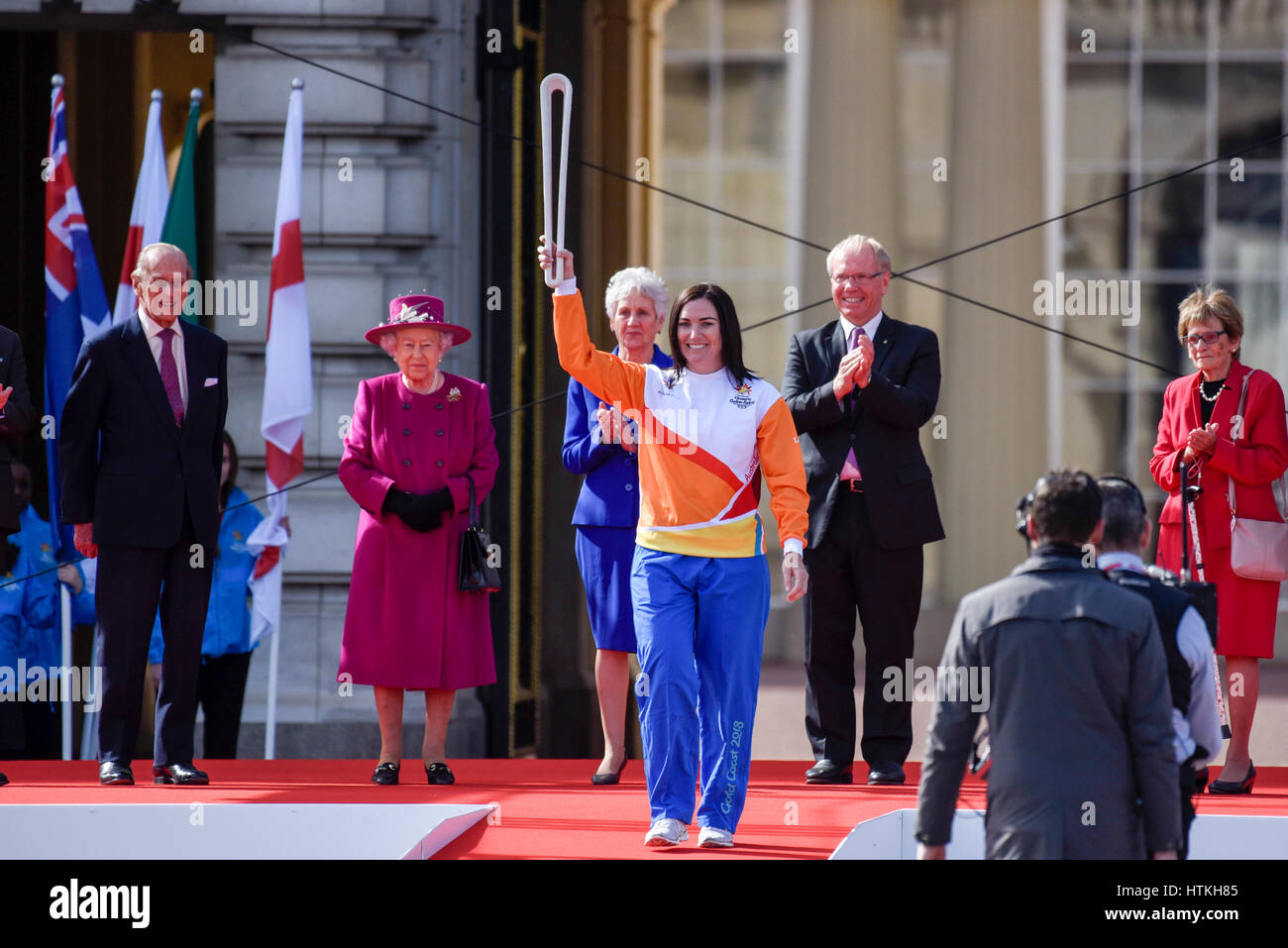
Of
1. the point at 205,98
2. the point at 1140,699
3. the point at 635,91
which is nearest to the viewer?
the point at 1140,699

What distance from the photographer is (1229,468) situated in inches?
248

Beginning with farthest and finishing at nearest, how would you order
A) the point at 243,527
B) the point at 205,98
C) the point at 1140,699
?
1. the point at 205,98
2. the point at 243,527
3. the point at 1140,699

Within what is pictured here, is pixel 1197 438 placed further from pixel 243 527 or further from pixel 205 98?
pixel 205 98

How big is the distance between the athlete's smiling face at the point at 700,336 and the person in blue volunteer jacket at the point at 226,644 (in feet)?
9.34

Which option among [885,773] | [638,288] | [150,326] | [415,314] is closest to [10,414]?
[150,326]

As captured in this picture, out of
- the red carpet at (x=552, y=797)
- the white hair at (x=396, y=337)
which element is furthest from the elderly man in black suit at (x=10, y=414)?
the white hair at (x=396, y=337)

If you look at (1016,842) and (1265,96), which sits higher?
(1265,96)

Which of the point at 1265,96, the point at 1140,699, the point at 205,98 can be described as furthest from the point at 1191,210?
the point at 1140,699

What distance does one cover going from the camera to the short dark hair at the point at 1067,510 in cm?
389

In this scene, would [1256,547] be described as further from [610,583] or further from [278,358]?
[278,358]

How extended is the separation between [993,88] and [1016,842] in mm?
8192

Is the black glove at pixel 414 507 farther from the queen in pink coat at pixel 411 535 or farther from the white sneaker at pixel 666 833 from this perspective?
the white sneaker at pixel 666 833

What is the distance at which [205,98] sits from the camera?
9.12 metres

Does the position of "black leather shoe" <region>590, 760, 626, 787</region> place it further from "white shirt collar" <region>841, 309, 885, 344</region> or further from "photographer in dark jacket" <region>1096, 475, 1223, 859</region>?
"photographer in dark jacket" <region>1096, 475, 1223, 859</region>
